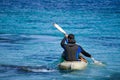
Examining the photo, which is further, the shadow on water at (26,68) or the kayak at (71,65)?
the shadow on water at (26,68)

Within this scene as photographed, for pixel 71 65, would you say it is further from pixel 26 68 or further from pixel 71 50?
pixel 26 68

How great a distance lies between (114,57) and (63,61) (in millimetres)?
5479

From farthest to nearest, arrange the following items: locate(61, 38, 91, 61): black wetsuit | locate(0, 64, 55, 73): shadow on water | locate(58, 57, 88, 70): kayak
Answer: locate(0, 64, 55, 73): shadow on water, locate(58, 57, 88, 70): kayak, locate(61, 38, 91, 61): black wetsuit

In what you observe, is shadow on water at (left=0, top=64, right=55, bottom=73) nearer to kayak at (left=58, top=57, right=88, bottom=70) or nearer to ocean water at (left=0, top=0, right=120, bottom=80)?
ocean water at (left=0, top=0, right=120, bottom=80)

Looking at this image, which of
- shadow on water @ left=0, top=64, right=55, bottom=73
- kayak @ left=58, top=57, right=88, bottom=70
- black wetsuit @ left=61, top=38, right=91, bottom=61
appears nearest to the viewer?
black wetsuit @ left=61, top=38, right=91, bottom=61

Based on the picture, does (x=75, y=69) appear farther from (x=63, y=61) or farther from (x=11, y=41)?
(x=11, y=41)

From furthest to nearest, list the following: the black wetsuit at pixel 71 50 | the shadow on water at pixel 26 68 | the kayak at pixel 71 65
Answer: the shadow on water at pixel 26 68, the kayak at pixel 71 65, the black wetsuit at pixel 71 50

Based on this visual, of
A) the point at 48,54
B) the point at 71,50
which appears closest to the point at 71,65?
the point at 71,50

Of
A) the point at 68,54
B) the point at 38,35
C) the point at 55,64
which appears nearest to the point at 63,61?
the point at 68,54

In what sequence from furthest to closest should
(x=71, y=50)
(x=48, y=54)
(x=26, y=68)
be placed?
(x=48, y=54) < (x=26, y=68) < (x=71, y=50)

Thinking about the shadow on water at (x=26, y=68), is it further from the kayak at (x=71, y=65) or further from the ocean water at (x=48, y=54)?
the kayak at (x=71, y=65)

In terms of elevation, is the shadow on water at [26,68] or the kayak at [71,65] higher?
the kayak at [71,65]

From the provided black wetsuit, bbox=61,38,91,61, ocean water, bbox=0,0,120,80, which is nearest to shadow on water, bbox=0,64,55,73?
ocean water, bbox=0,0,120,80

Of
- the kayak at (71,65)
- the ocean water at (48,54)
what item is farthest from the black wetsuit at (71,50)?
the ocean water at (48,54)
